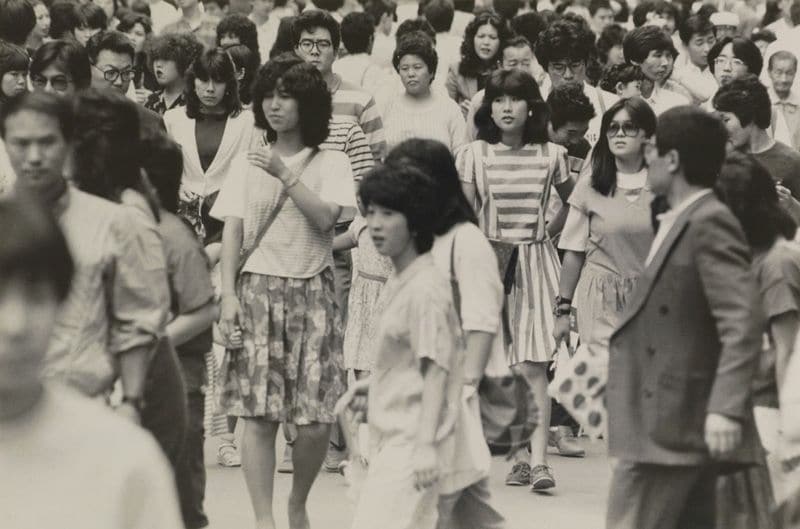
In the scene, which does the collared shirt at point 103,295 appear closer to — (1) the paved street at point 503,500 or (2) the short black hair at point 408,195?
(2) the short black hair at point 408,195

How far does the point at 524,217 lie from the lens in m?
10.6

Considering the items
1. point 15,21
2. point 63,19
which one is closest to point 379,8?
point 63,19

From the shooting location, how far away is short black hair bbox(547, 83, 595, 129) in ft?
40.2

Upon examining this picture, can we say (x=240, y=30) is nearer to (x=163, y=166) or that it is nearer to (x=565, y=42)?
(x=565, y=42)

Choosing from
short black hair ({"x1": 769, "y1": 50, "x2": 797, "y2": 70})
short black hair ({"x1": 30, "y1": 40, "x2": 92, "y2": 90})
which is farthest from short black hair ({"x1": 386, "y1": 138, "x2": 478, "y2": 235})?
short black hair ({"x1": 769, "y1": 50, "x2": 797, "y2": 70})

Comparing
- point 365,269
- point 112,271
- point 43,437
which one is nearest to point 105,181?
point 112,271

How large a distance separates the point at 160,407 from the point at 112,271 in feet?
2.55

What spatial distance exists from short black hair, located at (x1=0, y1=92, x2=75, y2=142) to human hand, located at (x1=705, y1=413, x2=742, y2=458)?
6.54 ft

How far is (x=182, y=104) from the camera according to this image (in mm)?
12117

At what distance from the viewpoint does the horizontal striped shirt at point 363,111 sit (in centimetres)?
1186

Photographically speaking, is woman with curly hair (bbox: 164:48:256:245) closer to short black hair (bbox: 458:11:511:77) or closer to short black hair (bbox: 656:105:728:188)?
short black hair (bbox: 458:11:511:77)

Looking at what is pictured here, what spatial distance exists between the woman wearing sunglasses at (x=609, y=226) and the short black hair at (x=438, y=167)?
2.98 meters

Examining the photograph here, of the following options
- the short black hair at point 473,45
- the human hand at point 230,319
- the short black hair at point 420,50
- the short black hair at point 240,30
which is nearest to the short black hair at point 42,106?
the human hand at point 230,319

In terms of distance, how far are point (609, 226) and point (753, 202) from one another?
2797 millimetres
